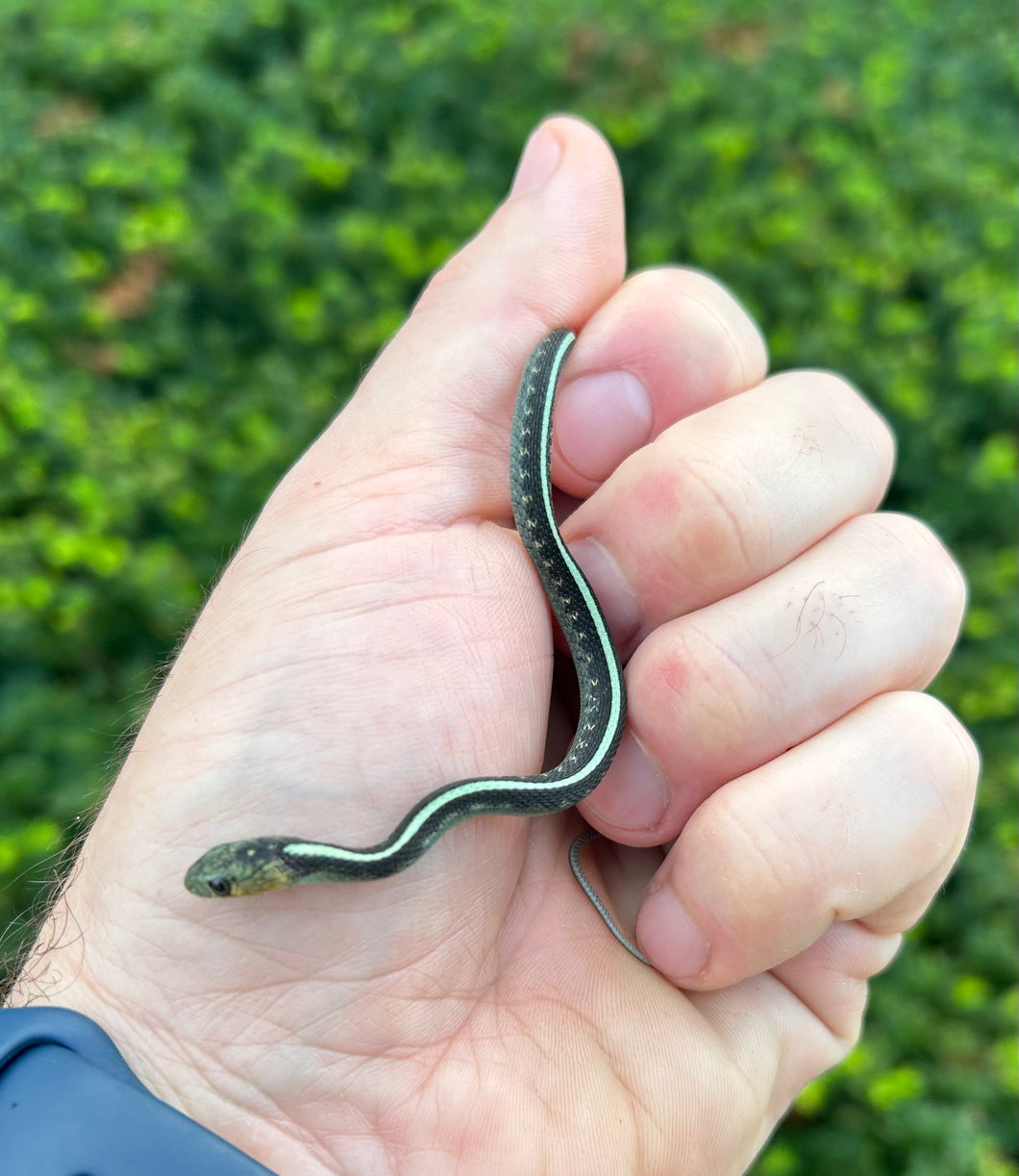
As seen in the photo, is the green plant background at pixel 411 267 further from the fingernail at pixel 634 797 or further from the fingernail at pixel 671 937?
the fingernail at pixel 634 797

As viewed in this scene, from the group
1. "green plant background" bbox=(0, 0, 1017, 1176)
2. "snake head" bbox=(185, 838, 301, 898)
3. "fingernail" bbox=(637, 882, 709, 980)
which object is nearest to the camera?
"snake head" bbox=(185, 838, 301, 898)

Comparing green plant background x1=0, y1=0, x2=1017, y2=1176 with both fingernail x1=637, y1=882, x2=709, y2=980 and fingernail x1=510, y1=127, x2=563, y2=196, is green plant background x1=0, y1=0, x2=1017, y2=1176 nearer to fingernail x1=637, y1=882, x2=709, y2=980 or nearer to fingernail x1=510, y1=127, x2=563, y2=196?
fingernail x1=637, y1=882, x2=709, y2=980

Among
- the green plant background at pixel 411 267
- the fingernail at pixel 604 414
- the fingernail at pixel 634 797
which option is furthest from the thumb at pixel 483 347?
the green plant background at pixel 411 267

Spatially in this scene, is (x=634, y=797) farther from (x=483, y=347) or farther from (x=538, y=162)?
(x=538, y=162)

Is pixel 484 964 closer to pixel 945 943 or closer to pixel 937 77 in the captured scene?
pixel 945 943

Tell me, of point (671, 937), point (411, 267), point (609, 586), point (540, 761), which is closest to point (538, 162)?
point (609, 586)

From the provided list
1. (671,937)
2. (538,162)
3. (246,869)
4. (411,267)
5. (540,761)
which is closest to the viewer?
(246,869)

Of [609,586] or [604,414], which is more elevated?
[604,414]

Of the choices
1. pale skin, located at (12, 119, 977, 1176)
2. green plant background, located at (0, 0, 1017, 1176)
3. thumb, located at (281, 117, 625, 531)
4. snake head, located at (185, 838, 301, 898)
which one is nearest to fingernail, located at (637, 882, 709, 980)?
pale skin, located at (12, 119, 977, 1176)
